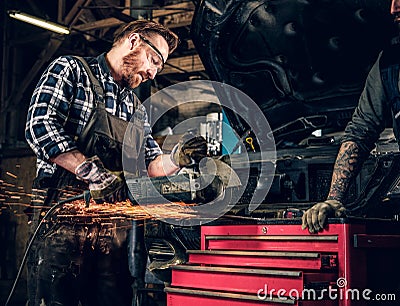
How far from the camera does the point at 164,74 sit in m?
8.02

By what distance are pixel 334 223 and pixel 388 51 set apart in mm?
1198

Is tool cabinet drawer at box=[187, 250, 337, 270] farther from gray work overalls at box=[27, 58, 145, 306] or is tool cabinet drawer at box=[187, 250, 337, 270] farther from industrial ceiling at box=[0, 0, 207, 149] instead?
industrial ceiling at box=[0, 0, 207, 149]

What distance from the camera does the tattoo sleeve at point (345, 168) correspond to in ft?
8.46

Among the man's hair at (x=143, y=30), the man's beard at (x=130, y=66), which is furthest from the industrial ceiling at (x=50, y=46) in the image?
the man's beard at (x=130, y=66)

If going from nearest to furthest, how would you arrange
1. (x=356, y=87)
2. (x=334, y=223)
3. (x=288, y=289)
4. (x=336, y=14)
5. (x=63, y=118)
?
(x=288, y=289), (x=334, y=223), (x=63, y=118), (x=336, y=14), (x=356, y=87)

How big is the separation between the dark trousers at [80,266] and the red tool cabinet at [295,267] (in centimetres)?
48

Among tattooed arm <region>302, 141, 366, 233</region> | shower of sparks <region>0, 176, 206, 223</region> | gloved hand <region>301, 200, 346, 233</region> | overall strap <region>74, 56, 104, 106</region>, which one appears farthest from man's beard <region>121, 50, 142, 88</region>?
gloved hand <region>301, 200, 346, 233</region>

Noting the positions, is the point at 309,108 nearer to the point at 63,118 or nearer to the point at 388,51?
the point at 388,51

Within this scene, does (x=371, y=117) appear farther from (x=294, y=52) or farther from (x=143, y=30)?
(x=143, y=30)

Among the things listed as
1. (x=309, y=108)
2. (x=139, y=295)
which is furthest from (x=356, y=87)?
(x=139, y=295)

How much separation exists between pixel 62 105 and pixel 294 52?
150cm

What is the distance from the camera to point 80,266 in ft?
8.10

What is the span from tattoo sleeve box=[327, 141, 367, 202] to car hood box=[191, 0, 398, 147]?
2.10 ft

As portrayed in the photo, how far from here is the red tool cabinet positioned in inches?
72.5
